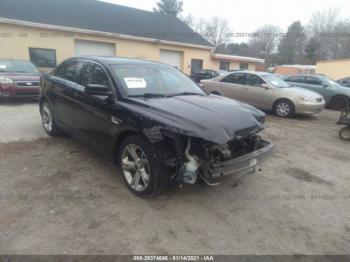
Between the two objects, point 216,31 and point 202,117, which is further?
point 216,31

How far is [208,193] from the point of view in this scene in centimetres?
329

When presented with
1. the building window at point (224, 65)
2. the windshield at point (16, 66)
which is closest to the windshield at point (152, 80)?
the windshield at point (16, 66)

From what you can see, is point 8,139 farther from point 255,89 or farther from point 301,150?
point 255,89

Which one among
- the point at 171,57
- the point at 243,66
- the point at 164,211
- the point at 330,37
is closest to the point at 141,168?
the point at 164,211

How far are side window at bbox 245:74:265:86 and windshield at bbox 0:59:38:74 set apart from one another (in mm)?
7817

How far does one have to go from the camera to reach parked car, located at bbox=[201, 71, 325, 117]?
8.10 m

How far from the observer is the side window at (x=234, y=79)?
9086 mm

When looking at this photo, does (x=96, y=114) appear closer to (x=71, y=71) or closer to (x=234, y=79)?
(x=71, y=71)

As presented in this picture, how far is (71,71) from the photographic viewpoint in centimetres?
441

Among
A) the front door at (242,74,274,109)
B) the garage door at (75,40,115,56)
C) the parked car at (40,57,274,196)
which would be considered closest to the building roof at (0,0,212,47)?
the garage door at (75,40,115,56)

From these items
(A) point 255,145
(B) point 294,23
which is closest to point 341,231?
(A) point 255,145

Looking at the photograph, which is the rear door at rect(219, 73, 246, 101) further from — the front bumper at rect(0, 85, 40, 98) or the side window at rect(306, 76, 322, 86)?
the front bumper at rect(0, 85, 40, 98)

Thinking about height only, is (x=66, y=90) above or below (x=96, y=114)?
above

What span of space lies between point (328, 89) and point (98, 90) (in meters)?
10.7
